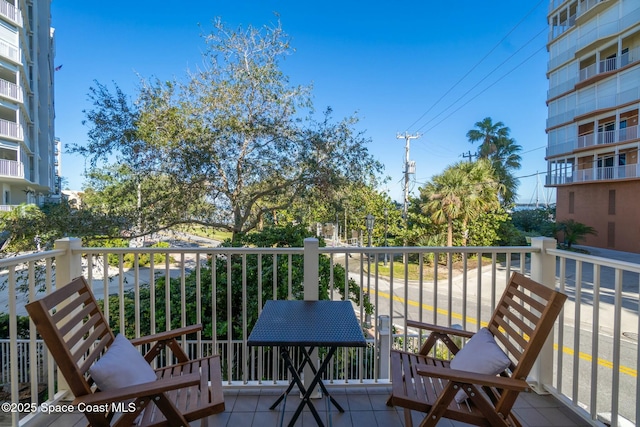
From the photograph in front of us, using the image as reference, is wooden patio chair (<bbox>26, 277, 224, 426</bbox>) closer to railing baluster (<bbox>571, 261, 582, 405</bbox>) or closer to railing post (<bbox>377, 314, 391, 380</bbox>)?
railing post (<bbox>377, 314, 391, 380</bbox>)

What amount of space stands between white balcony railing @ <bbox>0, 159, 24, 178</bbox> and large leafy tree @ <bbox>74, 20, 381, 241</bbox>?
38.8 ft

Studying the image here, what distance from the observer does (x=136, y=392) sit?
1.18 metres

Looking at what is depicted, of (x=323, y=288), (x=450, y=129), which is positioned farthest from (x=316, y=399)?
(x=450, y=129)

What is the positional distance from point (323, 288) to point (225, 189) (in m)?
3.46

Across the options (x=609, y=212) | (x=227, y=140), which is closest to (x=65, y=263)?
(x=227, y=140)

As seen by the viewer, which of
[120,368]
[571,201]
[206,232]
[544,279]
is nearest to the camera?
[120,368]

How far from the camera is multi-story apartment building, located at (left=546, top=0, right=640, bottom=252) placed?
1418cm

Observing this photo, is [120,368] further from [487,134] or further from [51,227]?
[487,134]

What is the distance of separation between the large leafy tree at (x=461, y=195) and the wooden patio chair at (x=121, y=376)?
41.7ft

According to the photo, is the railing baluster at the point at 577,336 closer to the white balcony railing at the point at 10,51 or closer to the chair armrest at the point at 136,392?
the chair armrest at the point at 136,392

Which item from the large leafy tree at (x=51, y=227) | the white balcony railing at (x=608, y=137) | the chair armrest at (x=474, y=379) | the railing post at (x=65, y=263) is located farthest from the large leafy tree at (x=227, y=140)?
the white balcony railing at (x=608, y=137)

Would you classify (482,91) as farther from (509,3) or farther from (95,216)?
(95,216)

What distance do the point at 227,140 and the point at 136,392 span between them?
5.65 metres

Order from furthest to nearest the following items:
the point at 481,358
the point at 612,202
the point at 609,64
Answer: the point at 612,202 < the point at 609,64 < the point at 481,358
